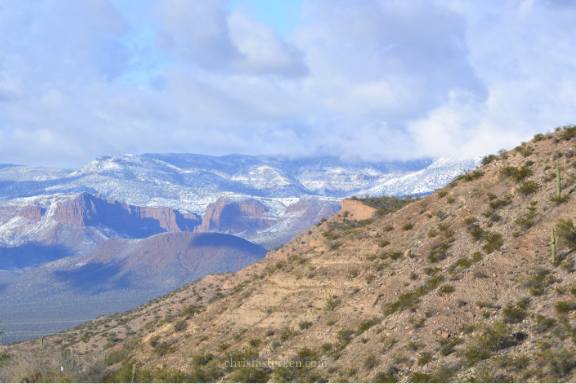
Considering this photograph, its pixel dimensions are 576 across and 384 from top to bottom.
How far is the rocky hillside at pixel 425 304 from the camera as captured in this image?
2053cm

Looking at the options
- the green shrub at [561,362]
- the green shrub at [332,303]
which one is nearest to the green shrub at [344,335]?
the green shrub at [332,303]

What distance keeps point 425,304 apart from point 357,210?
47796 mm

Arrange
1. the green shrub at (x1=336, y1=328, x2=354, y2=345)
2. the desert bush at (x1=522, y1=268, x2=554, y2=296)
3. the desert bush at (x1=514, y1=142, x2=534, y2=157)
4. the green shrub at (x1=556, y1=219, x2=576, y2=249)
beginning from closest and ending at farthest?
the desert bush at (x1=522, y1=268, x2=554, y2=296) < the green shrub at (x1=556, y1=219, x2=576, y2=249) < the green shrub at (x1=336, y1=328, x2=354, y2=345) < the desert bush at (x1=514, y1=142, x2=534, y2=157)

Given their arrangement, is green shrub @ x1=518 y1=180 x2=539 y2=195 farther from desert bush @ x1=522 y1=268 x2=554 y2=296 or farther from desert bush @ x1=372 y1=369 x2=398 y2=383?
desert bush @ x1=372 y1=369 x2=398 y2=383

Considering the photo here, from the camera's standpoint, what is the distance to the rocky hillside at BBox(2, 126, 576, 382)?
2053 centimetres

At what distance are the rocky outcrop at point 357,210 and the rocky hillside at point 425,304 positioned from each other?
26.0 metres

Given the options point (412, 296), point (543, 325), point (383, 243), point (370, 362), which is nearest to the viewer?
point (543, 325)

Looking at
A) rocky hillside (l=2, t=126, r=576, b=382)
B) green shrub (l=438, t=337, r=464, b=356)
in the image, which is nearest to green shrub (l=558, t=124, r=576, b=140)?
rocky hillside (l=2, t=126, r=576, b=382)

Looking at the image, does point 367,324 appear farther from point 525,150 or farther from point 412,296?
point 525,150

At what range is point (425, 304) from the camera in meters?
24.7

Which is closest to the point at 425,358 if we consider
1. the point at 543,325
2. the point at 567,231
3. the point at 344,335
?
the point at 543,325

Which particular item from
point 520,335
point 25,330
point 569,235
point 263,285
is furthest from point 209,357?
point 25,330

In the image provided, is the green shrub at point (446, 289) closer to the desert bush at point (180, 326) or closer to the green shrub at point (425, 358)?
the green shrub at point (425, 358)

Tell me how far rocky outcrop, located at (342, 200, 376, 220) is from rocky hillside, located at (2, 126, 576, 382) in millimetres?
25971
